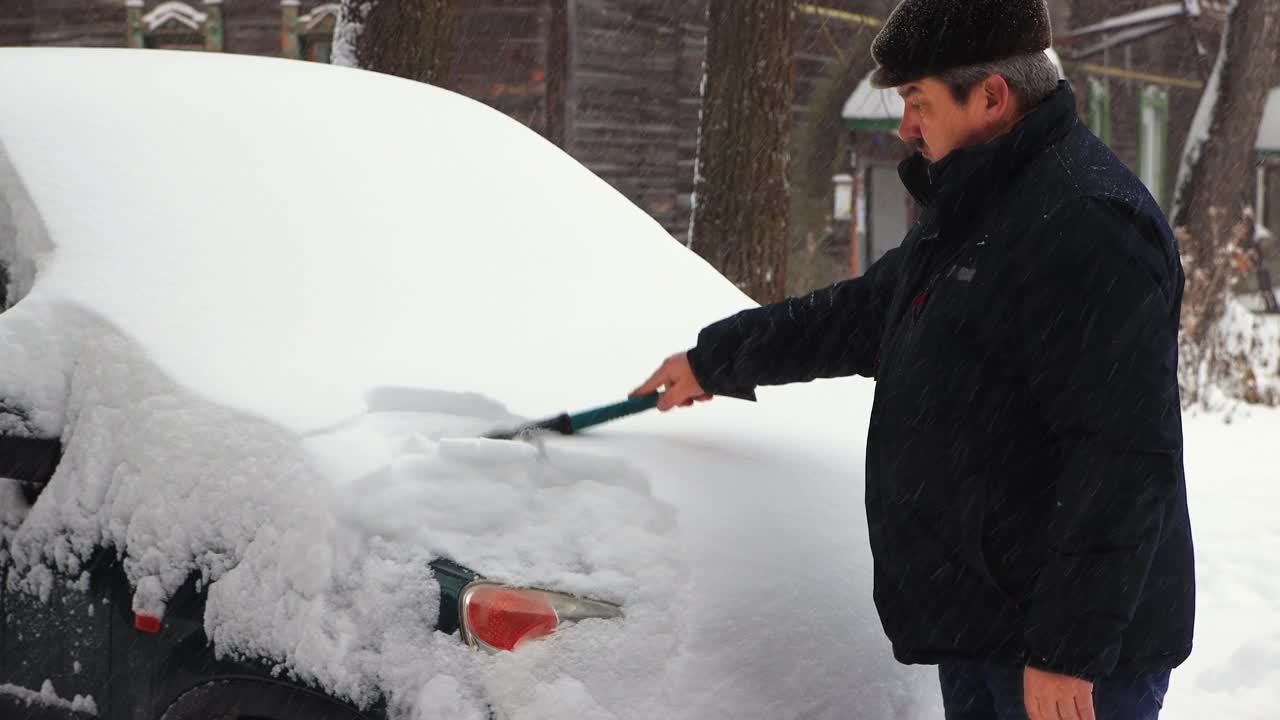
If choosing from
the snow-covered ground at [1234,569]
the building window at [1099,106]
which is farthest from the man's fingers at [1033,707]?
the building window at [1099,106]

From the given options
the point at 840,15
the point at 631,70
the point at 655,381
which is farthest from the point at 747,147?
the point at 840,15

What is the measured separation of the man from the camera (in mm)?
1862

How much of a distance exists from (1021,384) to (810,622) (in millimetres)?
560

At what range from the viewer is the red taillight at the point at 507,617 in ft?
6.68

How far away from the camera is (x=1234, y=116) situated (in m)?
12.0

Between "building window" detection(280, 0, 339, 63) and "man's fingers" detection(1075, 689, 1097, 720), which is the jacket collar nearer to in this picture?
"man's fingers" detection(1075, 689, 1097, 720)

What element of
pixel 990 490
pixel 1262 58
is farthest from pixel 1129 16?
pixel 990 490

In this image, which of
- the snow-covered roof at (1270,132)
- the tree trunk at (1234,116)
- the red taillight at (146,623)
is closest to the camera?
the red taillight at (146,623)

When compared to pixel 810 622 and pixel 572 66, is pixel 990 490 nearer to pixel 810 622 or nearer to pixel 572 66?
pixel 810 622

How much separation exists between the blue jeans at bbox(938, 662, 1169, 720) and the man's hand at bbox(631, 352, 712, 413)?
2.40ft

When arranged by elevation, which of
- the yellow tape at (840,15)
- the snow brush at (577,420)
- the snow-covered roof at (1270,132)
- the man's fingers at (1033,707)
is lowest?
the snow-covered roof at (1270,132)

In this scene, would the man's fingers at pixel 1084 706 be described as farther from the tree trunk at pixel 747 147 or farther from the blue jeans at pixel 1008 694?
the tree trunk at pixel 747 147

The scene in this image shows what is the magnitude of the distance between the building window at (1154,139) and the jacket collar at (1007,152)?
22556 millimetres

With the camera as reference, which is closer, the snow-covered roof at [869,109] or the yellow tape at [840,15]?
the snow-covered roof at [869,109]
